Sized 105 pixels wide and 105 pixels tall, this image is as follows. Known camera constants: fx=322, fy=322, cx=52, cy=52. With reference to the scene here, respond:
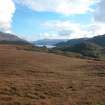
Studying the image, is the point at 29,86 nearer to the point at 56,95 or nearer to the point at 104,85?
the point at 56,95

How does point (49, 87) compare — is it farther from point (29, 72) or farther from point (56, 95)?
point (29, 72)

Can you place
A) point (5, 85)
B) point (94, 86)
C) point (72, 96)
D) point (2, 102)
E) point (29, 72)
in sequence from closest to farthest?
point (2, 102) < point (72, 96) < point (5, 85) < point (94, 86) < point (29, 72)

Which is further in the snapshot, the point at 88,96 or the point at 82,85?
the point at 82,85

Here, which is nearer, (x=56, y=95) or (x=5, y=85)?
(x=56, y=95)

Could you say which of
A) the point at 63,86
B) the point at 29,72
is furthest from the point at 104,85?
the point at 29,72

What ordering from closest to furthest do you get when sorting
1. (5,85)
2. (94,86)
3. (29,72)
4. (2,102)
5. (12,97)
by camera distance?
(2,102) → (12,97) → (5,85) → (94,86) → (29,72)

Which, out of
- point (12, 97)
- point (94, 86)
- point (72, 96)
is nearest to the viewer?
point (12, 97)

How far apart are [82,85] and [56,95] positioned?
8.07 meters

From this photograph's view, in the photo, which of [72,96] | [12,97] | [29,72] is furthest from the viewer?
[29,72]

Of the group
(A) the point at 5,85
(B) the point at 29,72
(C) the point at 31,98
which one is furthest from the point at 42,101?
(B) the point at 29,72

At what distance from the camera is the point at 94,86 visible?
135ft

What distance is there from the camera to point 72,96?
3441 cm

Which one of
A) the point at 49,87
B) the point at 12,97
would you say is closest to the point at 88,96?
the point at 49,87

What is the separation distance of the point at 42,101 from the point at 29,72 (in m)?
29.2
